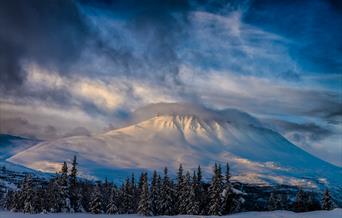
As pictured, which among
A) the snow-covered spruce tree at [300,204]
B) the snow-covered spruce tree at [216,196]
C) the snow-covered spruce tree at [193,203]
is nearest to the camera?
the snow-covered spruce tree at [216,196]

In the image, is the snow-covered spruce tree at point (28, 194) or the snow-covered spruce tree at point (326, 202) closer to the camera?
the snow-covered spruce tree at point (28, 194)

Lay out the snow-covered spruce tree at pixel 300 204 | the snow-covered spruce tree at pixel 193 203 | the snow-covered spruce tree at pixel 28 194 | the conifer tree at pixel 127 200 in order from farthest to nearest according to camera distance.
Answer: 1. the conifer tree at pixel 127 200
2. the snow-covered spruce tree at pixel 300 204
3. the snow-covered spruce tree at pixel 28 194
4. the snow-covered spruce tree at pixel 193 203

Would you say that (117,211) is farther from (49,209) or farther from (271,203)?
(271,203)

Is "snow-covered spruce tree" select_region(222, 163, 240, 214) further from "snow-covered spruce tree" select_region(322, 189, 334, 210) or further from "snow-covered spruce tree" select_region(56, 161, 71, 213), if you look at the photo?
"snow-covered spruce tree" select_region(56, 161, 71, 213)

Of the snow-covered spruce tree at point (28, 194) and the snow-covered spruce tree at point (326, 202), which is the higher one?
the snow-covered spruce tree at point (326, 202)

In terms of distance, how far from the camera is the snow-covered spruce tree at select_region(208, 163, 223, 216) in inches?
3740

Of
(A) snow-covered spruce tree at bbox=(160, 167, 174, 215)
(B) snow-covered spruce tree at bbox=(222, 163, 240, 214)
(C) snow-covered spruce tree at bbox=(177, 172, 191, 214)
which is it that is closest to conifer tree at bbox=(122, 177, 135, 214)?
(A) snow-covered spruce tree at bbox=(160, 167, 174, 215)

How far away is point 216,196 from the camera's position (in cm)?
9688

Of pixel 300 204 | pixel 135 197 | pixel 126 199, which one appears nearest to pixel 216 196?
pixel 300 204

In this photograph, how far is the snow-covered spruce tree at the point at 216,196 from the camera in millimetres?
95000

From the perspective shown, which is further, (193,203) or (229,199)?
(229,199)

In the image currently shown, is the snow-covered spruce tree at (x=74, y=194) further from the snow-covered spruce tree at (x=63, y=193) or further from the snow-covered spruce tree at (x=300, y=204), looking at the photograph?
the snow-covered spruce tree at (x=300, y=204)

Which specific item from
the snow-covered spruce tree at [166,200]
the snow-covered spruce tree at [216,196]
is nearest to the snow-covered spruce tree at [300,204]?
the snow-covered spruce tree at [216,196]

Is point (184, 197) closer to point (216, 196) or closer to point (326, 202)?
point (216, 196)
